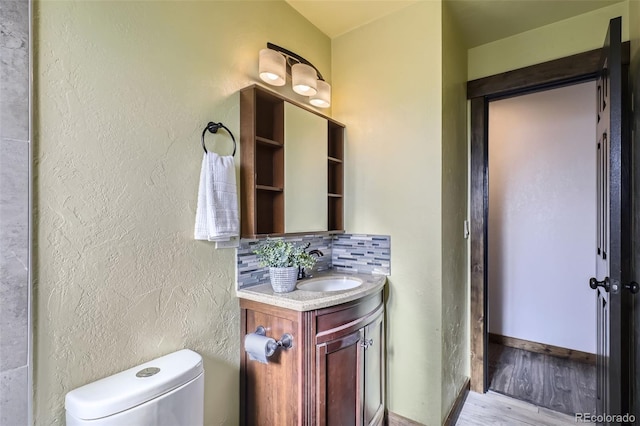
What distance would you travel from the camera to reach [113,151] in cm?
110

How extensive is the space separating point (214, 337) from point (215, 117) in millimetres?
1030

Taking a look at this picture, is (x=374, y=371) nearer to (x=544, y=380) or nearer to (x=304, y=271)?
(x=304, y=271)

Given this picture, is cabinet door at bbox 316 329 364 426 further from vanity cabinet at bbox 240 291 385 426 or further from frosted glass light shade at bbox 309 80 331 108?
frosted glass light shade at bbox 309 80 331 108

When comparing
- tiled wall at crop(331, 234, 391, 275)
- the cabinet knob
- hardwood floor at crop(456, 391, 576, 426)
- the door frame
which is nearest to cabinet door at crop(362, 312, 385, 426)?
the cabinet knob

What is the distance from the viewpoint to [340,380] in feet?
4.68

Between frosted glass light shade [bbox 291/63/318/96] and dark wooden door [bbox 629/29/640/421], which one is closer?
dark wooden door [bbox 629/29/640/421]

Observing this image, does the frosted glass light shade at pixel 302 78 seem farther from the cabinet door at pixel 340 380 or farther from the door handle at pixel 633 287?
the door handle at pixel 633 287

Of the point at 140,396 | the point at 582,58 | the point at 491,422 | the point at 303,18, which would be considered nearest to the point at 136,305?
the point at 140,396

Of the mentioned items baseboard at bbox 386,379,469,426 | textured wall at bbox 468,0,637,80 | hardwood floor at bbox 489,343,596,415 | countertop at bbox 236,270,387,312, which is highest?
textured wall at bbox 468,0,637,80

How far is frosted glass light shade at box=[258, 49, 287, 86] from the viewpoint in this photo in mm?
1592

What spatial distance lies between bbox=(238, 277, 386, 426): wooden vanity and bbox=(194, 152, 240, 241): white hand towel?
358mm

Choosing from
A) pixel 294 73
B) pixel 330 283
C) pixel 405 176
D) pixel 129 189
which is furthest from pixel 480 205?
pixel 129 189

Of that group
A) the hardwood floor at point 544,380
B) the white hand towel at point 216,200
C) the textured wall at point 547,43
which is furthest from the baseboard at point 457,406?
the textured wall at point 547,43

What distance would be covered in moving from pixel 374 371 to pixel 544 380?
1.68 meters
